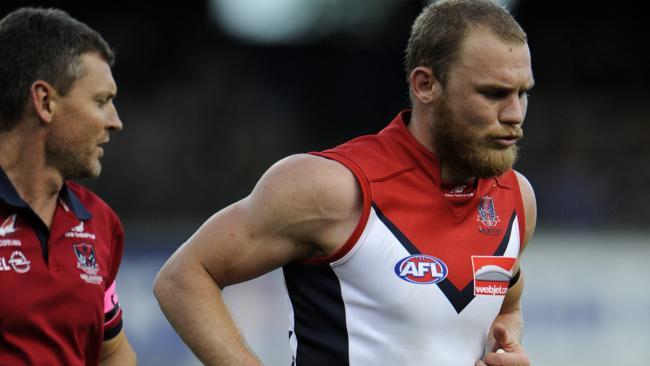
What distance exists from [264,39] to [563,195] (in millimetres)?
5058

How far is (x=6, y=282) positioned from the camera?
336cm

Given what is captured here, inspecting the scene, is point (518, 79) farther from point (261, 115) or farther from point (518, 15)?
point (518, 15)

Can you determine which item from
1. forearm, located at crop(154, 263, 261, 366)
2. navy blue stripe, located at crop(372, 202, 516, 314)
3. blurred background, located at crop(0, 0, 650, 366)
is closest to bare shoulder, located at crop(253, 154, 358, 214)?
navy blue stripe, located at crop(372, 202, 516, 314)

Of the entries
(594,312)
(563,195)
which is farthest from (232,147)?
(594,312)

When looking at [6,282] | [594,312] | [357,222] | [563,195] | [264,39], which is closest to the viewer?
[6,282]

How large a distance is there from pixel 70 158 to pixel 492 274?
1.47m

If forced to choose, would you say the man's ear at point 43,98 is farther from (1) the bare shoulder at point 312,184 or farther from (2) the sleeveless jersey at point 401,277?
(2) the sleeveless jersey at point 401,277

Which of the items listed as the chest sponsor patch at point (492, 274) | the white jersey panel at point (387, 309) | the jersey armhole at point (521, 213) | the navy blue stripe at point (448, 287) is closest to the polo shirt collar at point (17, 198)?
the white jersey panel at point (387, 309)

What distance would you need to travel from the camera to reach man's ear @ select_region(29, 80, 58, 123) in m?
3.56

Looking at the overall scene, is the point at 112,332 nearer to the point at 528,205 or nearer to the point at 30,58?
the point at 30,58

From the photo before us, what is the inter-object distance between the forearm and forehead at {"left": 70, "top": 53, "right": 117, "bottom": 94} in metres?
0.65

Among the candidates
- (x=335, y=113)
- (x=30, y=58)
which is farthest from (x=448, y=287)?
(x=335, y=113)

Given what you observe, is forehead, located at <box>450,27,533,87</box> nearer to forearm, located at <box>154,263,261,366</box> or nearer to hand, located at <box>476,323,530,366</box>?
hand, located at <box>476,323,530,366</box>

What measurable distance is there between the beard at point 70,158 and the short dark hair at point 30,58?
0.15 metres
